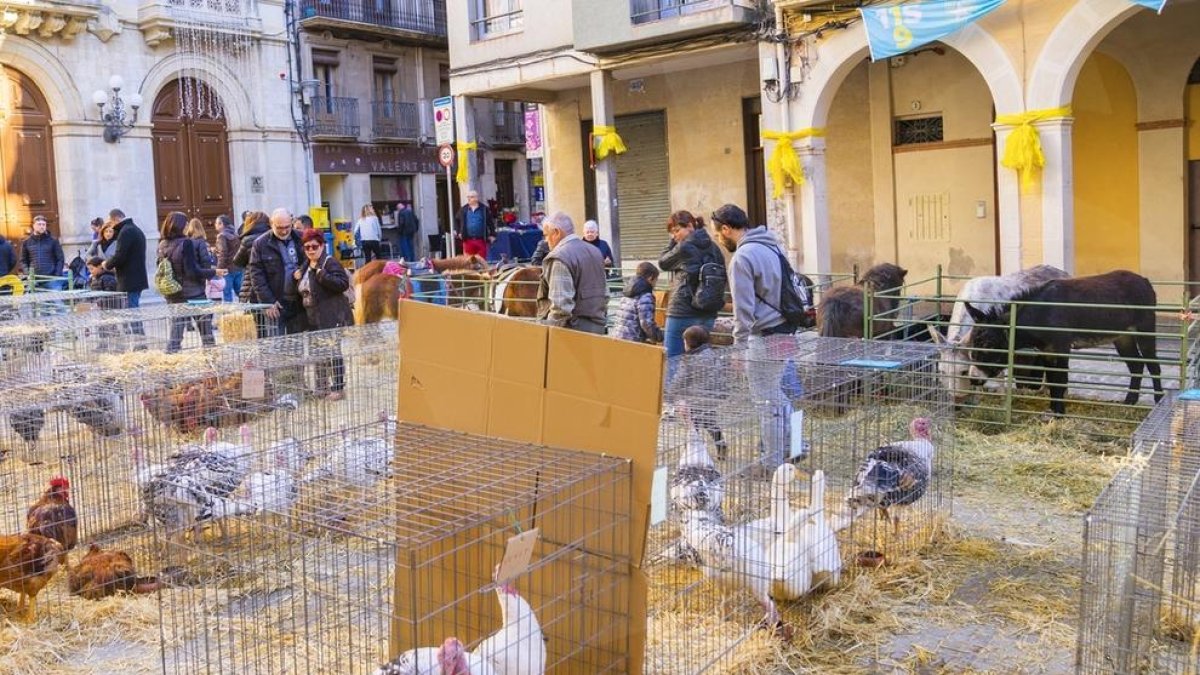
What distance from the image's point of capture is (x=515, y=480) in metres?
3.51

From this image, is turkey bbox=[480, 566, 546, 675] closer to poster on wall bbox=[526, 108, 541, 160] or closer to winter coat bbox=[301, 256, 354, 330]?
winter coat bbox=[301, 256, 354, 330]

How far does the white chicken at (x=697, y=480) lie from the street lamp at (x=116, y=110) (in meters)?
19.5

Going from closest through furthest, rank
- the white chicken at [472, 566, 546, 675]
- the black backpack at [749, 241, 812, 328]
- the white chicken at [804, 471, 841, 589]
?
the white chicken at [472, 566, 546, 675] → the white chicken at [804, 471, 841, 589] → the black backpack at [749, 241, 812, 328]

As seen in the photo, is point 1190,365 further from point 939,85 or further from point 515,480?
point 939,85

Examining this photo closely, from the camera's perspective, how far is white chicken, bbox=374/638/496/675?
10.2ft

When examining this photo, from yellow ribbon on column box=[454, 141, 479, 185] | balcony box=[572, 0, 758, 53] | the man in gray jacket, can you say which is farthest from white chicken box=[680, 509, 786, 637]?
yellow ribbon on column box=[454, 141, 479, 185]

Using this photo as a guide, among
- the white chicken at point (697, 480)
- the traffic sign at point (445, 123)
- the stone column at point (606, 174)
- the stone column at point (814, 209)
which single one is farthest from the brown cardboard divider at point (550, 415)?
the traffic sign at point (445, 123)

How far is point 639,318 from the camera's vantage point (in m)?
9.47

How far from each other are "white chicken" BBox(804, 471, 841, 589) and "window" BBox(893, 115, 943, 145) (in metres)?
10.5

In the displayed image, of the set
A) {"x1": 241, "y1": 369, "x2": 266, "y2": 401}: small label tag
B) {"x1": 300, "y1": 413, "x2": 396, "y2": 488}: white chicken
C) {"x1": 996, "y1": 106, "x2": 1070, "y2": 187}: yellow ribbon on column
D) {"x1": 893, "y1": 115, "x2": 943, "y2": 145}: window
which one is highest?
{"x1": 893, "y1": 115, "x2": 943, "y2": 145}: window

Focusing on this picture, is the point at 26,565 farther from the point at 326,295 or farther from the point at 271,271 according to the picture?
the point at 271,271

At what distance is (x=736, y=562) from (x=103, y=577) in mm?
3022

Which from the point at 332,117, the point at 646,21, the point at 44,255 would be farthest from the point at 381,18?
the point at 646,21

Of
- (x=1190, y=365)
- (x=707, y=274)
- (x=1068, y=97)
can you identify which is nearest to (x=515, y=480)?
(x=707, y=274)
